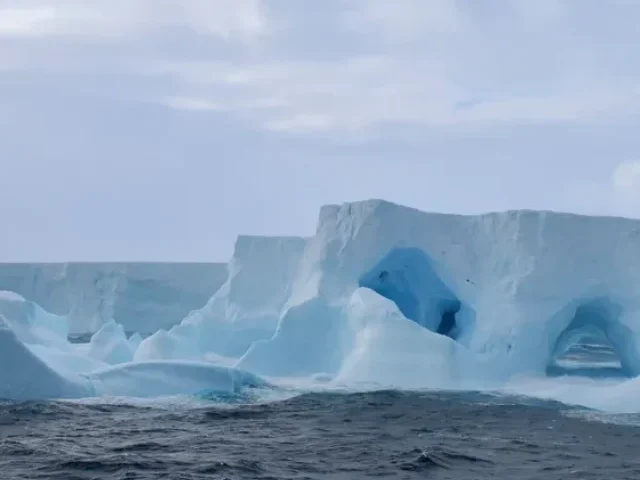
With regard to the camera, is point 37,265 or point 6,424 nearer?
point 6,424

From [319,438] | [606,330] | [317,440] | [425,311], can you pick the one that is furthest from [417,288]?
[317,440]

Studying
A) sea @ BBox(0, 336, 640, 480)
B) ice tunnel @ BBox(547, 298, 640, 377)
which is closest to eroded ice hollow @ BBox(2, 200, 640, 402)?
ice tunnel @ BBox(547, 298, 640, 377)

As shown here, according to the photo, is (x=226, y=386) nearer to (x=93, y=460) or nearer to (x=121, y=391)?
(x=121, y=391)

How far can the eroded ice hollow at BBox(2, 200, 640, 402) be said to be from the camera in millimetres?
13617

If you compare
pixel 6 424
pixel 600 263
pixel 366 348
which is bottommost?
pixel 6 424

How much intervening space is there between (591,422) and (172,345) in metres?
8.15

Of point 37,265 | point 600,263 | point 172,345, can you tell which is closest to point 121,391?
point 172,345

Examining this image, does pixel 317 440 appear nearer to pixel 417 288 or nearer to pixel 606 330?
pixel 606 330

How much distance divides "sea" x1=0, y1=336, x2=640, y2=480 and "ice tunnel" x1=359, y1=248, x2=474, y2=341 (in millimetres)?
4447

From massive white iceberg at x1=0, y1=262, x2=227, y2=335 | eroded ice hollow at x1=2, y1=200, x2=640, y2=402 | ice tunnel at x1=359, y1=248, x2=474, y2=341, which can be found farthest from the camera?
massive white iceberg at x1=0, y1=262, x2=227, y2=335

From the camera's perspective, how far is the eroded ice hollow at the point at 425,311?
13617 millimetres

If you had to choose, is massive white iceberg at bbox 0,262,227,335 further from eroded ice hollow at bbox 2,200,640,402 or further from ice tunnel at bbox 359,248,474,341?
ice tunnel at bbox 359,248,474,341

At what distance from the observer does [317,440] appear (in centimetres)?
908

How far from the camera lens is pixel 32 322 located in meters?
16.5
